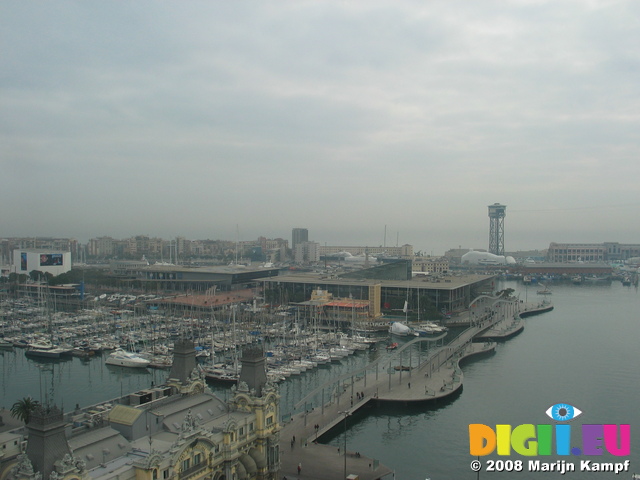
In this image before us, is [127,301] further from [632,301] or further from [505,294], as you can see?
[632,301]

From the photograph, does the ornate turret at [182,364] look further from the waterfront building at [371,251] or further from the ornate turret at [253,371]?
the waterfront building at [371,251]

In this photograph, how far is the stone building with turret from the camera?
938 centimetres

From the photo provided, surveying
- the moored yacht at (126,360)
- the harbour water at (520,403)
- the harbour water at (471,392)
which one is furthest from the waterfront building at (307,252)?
the moored yacht at (126,360)

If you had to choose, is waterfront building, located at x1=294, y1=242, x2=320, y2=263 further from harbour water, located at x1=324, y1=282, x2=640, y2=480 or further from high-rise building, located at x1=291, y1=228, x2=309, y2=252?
harbour water, located at x1=324, y1=282, x2=640, y2=480

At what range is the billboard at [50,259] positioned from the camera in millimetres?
63938

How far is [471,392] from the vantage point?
24000 mm

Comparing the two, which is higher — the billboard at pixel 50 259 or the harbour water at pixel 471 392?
the billboard at pixel 50 259

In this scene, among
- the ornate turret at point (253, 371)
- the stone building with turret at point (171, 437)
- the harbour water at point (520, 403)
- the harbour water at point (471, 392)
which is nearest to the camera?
the stone building with turret at point (171, 437)

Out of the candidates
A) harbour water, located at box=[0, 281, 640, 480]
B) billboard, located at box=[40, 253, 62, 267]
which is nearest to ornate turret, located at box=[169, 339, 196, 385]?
harbour water, located at box=[0, 281, 640, 480]

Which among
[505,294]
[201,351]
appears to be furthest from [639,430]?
[505,294]

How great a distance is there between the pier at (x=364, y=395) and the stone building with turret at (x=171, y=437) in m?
2.01

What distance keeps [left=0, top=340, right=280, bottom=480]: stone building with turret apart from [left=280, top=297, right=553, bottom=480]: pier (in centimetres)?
201

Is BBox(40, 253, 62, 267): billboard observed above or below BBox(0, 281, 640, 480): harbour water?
above

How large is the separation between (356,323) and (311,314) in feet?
11.9
